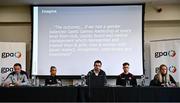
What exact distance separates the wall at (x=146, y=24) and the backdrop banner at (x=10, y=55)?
→ 27 centimetres

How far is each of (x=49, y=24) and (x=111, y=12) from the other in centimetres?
144

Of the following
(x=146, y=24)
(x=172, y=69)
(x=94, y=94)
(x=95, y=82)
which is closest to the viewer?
(x=94, y=94)

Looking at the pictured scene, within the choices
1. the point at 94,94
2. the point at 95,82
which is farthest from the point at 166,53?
the point at 94,94

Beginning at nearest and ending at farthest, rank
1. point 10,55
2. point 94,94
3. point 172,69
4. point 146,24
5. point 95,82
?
point 94,94 < point 95,82 < point 172,69 < point 10,55 < point 146,24

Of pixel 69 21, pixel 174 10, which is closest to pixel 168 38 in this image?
pixel 174 10

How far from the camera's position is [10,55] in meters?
6.12

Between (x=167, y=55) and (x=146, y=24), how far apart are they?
96 centimetres

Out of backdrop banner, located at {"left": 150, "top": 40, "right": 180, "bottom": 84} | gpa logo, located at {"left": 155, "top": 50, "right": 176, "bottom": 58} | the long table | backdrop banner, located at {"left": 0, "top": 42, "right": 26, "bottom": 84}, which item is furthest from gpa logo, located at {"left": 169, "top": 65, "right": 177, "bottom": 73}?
backdrop banner, located at {"left": 0, "top": 42, "right": 26, "bottom": 84}

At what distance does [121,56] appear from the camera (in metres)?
6.15

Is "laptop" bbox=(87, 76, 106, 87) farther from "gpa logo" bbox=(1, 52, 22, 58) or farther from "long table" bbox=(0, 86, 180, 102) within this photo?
"gpa logo" bbox=(1, 52, 22, 58)

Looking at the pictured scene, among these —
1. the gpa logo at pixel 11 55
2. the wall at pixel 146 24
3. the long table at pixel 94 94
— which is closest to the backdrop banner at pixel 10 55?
the gpa logo at pixel 11 55

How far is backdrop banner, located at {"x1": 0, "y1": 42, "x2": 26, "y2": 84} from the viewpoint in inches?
239

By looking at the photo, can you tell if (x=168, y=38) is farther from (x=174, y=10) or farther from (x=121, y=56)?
(x=121, y=56)

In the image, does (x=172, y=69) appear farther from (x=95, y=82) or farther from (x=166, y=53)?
(x=95, y=82)
